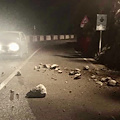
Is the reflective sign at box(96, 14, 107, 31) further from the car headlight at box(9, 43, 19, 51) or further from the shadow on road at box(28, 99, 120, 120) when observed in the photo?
the shadow on road at box(28, 99, 120, 120)

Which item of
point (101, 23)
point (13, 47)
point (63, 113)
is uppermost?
point (101, 23)

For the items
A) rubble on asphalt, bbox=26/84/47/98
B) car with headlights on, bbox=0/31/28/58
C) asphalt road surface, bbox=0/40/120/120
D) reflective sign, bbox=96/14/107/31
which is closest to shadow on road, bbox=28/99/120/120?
asphalt road surface, bbox=0/40/120/120

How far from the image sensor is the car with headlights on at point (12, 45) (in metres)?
18.5

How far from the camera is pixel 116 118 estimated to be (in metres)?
6.14

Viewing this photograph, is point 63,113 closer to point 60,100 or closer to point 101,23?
point 60,100

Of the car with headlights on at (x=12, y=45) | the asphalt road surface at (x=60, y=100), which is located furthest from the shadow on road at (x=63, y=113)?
the car with headlights on at (x=12, y=45)

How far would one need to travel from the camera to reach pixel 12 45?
18.5 meters

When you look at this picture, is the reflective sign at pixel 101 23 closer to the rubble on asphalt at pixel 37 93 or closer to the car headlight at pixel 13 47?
the car headlight at pixel 13 47

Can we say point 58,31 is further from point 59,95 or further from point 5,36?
point 59,95

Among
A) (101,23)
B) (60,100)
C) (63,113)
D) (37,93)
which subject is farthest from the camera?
(101,23)

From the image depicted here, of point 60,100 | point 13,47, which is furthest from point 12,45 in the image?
point 60,100

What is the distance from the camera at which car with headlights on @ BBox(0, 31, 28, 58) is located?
18450mm

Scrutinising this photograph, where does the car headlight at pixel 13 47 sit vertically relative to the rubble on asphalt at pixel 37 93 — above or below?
below

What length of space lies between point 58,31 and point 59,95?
83824 millimetres
